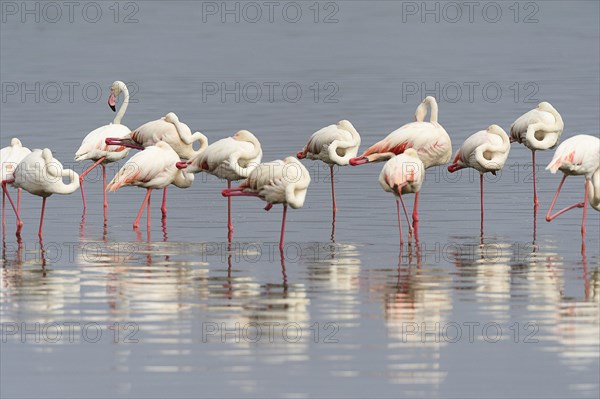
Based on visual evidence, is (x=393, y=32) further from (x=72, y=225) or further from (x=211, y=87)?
(x=72, y=225)

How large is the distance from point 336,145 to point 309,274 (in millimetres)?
3413

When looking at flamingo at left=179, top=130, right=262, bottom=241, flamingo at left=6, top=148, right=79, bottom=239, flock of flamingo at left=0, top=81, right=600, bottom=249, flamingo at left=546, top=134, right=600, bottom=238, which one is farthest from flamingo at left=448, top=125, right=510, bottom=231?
flamingo at left=6, top=148, right=79, bottom=239

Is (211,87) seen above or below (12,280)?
above

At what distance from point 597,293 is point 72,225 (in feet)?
18.3

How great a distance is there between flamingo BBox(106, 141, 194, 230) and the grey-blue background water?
0.39 metres

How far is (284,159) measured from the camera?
1459 centimetres

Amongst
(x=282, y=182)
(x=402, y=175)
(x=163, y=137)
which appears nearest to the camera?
(x=282, y=182)

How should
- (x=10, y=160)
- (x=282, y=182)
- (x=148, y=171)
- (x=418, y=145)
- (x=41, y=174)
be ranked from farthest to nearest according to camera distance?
1. (x=418, y=145)
2. (x=148, y=171)
3. (x=10, y=160)
4. (x=41, y=174)
5. (x=282, y=182)

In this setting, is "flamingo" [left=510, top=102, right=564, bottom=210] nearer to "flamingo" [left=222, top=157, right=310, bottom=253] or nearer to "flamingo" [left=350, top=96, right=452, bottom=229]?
"flamingo" [left=350, top=96, right=452, bottom=229]

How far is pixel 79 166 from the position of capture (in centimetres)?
1873

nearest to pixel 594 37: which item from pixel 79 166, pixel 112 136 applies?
pixel 79 166

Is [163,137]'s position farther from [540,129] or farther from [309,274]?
[309,274]

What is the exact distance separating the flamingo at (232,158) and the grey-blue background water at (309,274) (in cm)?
52

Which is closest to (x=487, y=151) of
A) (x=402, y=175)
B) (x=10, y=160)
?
(x=402, y=175)
